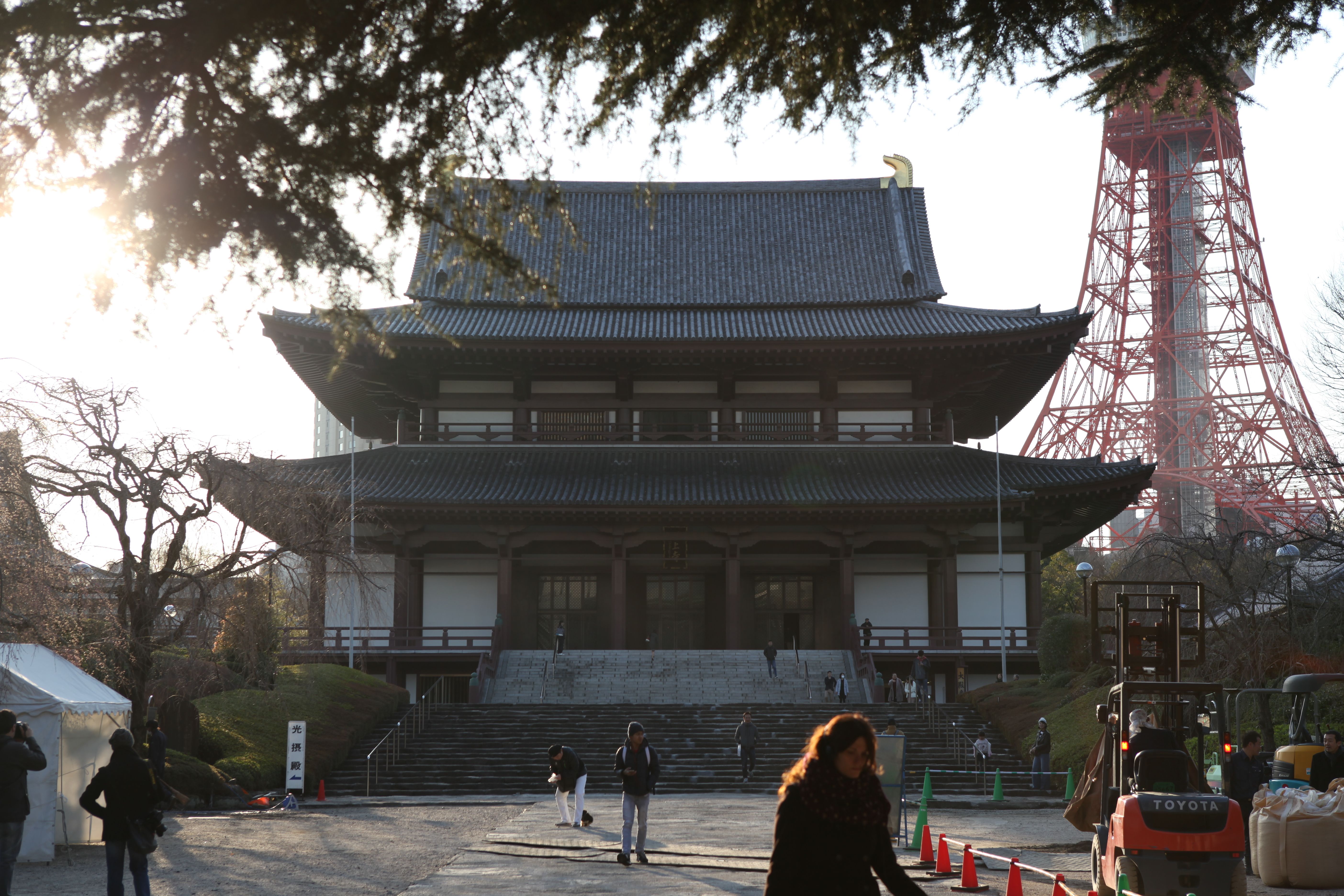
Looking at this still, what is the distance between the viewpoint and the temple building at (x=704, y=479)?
35.9 metres

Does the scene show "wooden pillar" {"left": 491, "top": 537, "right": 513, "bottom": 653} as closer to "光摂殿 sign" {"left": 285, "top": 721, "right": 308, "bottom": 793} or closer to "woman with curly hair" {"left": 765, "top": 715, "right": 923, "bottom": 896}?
"光摂殿 sign" {"left": 285, "top": 721, "right": 308, "bottom": 793}

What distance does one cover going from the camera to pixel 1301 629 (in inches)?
955

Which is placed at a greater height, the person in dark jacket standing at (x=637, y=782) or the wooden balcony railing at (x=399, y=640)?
the wooden balcony railing at (x=399, y=640)

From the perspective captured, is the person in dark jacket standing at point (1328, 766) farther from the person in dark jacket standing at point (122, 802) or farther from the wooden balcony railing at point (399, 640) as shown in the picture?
the wooden balcony railing at point (399, 640)

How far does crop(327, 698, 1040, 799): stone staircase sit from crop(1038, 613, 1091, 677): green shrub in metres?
2.33

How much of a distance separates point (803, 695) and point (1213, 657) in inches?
426

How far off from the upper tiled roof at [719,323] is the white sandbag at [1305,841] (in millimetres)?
26080

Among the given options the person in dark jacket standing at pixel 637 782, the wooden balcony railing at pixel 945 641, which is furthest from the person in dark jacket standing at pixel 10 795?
the wooden balcony railing at pixel 945 641

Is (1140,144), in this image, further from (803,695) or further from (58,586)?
(58,586)

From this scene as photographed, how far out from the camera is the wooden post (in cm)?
3619

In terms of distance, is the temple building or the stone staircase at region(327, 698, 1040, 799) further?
Result: the temple building

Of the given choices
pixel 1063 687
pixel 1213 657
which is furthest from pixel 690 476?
pixel 1213 657

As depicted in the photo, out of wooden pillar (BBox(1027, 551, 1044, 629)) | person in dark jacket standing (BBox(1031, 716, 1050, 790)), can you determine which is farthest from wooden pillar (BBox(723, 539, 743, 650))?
person in dark jacket standing (BBox(1031, 716, 1050, 790))

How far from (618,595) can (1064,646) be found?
1253 centimetres
